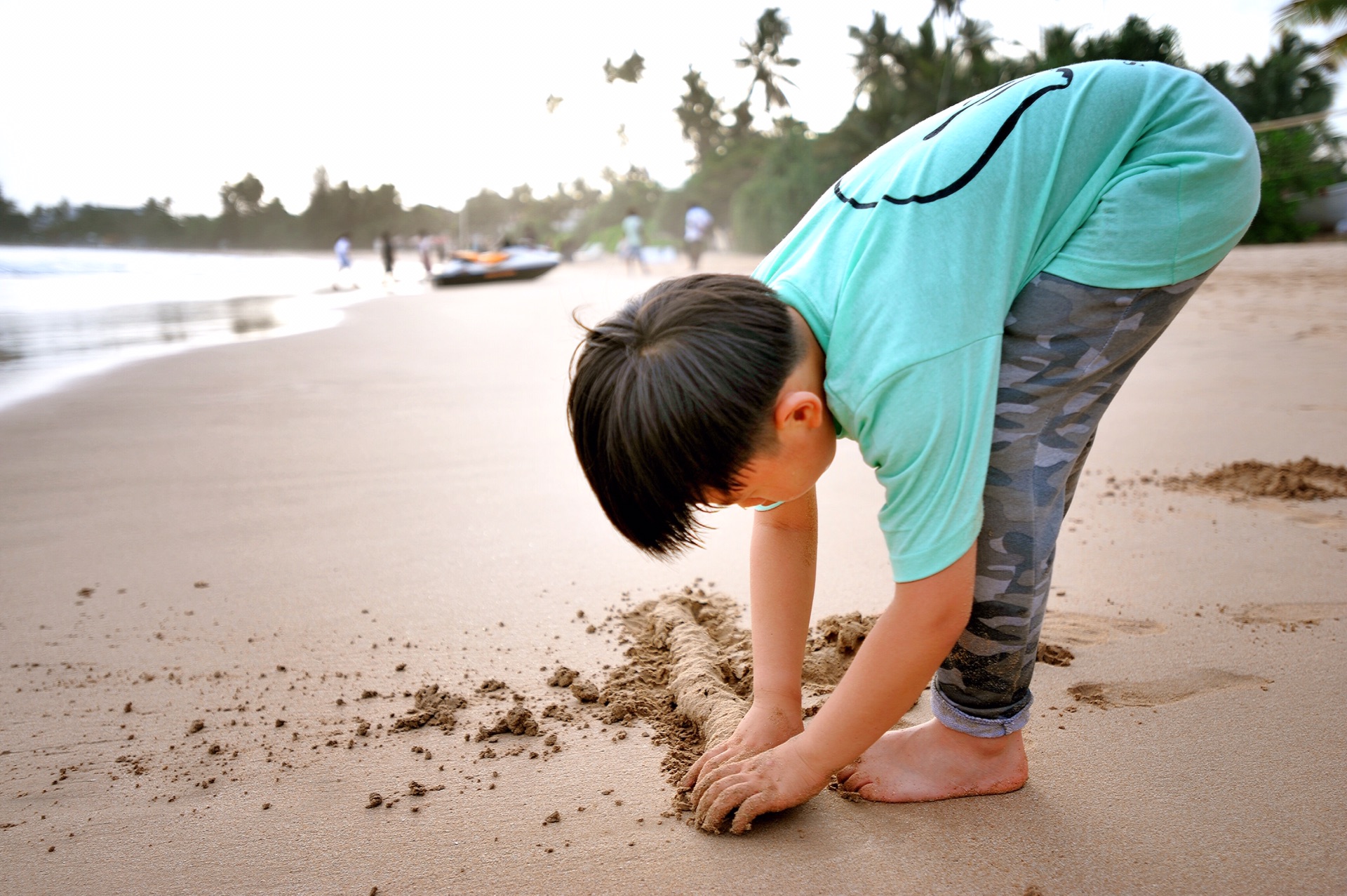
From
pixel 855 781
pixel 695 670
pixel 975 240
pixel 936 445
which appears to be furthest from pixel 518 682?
pixel 975 240

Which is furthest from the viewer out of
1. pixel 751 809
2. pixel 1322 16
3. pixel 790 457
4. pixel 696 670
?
pixel 1322 16

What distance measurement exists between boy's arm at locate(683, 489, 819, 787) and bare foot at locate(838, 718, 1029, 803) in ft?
0.46

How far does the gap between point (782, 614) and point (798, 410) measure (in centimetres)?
46

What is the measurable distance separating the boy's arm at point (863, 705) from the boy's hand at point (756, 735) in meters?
0.04

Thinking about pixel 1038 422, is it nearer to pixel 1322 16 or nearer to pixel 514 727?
pixel 514 727

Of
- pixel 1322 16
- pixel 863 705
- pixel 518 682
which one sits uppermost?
pixel 1322 16

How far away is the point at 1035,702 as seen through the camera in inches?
62.6

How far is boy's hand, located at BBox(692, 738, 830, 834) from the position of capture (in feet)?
4.10

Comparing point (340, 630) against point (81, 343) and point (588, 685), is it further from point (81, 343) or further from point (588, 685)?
point (81, 343)

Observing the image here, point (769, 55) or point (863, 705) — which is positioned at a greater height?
point (769, 55)

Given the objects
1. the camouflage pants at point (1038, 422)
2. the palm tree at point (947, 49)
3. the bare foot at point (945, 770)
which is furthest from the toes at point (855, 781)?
the palm tree at point (947, 49)

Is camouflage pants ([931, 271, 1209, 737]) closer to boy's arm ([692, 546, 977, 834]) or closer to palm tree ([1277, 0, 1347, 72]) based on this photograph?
boy's arm ([692, 546, 977, 834])

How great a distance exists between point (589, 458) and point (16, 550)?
227 cm

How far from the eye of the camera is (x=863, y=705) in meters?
1.13
